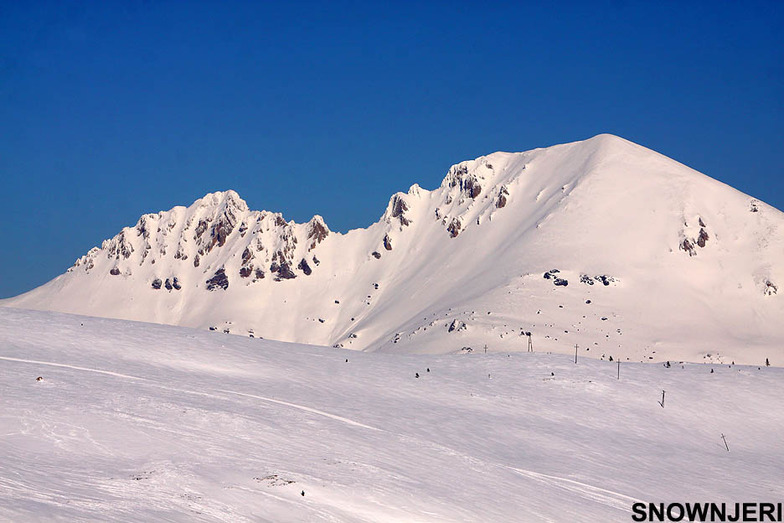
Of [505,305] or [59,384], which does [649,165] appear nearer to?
[505,305]

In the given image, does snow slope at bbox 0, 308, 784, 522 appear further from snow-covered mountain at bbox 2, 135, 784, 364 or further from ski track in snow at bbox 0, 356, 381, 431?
snow-covered mountain at bbox 2, 135, 784, 364

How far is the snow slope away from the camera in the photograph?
59.6 ft

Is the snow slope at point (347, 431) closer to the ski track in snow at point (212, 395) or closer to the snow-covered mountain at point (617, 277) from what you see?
the ski track in snow at point (212, 395)

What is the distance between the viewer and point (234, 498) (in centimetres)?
1762

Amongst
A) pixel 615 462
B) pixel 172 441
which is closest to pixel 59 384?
pixel 172 441

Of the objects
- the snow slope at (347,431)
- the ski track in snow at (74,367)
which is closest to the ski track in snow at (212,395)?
the ski track in snow at (74,367)

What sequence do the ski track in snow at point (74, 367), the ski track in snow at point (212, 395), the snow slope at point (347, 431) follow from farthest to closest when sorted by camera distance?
1. the ski track in snow at point (74, 367)
2. the ski track in snow at point (212, 395)
3. the snow slope at point (347, 431)

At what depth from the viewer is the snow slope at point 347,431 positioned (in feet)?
59.6

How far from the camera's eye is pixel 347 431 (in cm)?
2445

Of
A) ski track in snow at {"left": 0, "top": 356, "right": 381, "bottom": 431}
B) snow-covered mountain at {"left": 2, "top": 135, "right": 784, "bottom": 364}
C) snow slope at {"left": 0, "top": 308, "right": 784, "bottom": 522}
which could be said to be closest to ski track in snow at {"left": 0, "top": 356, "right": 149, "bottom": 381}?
ski track in snow at {"left": 0, "top": 356, "right": 381, "bottom": 431}

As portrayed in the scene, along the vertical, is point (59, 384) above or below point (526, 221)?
below

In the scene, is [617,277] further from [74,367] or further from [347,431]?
[74,367]

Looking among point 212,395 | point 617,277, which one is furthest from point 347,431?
point 617,277

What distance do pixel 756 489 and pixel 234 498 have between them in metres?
16.0
